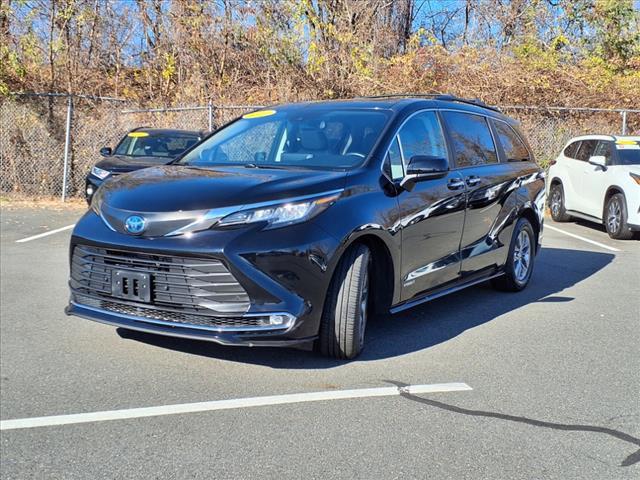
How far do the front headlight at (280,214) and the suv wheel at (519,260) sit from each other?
123 inches

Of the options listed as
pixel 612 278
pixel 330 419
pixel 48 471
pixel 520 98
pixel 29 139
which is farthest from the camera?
pixel 520 98

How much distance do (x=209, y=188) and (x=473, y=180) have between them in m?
2.57

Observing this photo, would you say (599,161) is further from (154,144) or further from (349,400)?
(349,400)

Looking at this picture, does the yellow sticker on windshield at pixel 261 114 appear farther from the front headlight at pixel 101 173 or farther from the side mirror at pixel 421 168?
the front headlight at pixel 101 173

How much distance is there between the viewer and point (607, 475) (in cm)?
318

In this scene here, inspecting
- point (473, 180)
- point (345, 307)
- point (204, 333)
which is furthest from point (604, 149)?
point (204, 333)

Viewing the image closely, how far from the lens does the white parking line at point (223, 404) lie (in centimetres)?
366

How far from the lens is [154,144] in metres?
12.0

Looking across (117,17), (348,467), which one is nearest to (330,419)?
(348,467)

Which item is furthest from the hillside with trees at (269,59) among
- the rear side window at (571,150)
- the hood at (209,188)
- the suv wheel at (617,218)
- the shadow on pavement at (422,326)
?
the hood at (209,188)

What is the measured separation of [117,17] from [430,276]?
1562cm

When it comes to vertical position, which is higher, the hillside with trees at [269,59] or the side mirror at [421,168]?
the hillside with trees at [269,59]

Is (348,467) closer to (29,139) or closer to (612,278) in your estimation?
(612,278)

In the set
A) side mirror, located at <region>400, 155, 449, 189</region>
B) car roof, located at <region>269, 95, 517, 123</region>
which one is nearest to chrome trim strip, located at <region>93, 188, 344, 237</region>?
side mirror, located at <region>400, 155, 449, 189</region>
